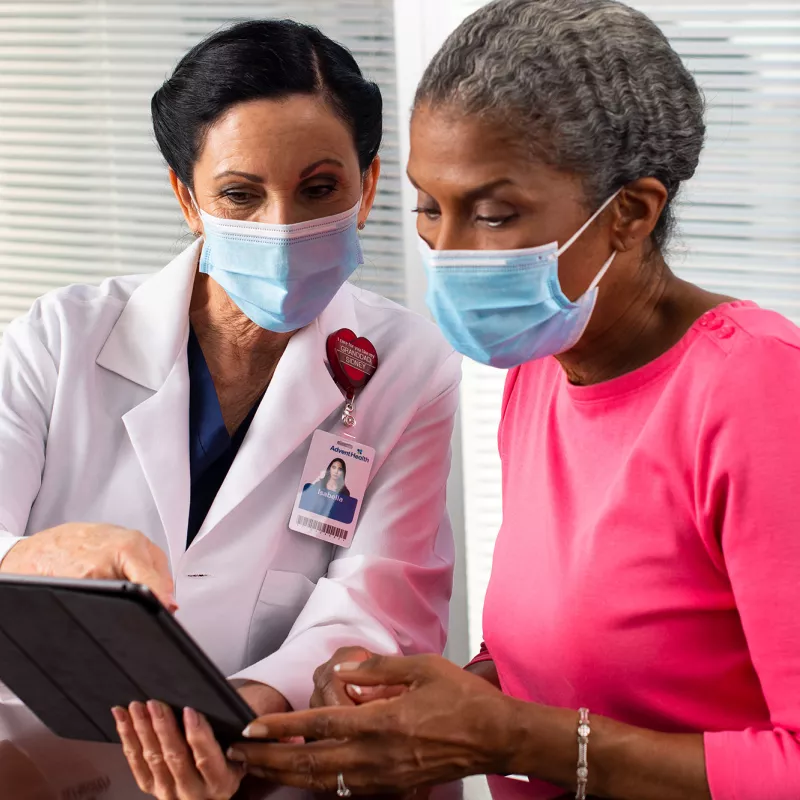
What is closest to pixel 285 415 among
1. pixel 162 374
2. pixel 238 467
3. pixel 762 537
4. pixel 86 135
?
pixel 238 467

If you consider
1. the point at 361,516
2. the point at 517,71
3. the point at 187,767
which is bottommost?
the point at 361,516

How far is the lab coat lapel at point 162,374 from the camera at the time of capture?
1.85 metres

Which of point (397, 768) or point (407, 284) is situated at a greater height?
point (397, 768)

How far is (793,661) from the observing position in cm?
116

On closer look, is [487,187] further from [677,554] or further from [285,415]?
[285,415]

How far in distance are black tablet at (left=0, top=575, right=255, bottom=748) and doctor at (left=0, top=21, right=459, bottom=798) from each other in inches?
16.6

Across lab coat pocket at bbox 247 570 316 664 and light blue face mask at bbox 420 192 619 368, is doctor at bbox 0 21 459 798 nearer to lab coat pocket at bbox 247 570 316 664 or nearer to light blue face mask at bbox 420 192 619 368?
lab coat pocket at bbox 247 570 316 664

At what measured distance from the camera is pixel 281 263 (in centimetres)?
182

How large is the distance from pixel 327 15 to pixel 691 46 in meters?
1.04

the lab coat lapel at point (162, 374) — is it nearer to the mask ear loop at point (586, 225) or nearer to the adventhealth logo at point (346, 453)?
the adventhealth logo at point (346, 453)

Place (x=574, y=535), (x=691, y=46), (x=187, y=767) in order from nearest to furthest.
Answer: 1. (x=187, y=767)
2. (x=574, y=535)
3. (x=691, y=46)

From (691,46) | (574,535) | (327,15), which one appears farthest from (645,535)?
(327,15)

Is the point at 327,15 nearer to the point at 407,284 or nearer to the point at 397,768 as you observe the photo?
the point at 407,284

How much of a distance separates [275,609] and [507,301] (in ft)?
2.54
